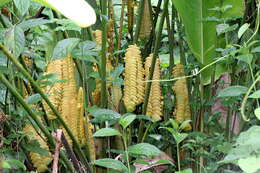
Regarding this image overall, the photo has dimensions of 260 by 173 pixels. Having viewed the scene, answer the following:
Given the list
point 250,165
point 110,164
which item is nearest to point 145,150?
point 110,164

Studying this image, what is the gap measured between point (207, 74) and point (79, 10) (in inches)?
40.7

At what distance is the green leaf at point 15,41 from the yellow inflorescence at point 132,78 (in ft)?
1.38

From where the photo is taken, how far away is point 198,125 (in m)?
1.35

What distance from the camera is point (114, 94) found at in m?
1.26

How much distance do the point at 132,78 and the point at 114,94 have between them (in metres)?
0.13

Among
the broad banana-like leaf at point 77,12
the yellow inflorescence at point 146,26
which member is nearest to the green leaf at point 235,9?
the yellow inflorescence at point 146,26

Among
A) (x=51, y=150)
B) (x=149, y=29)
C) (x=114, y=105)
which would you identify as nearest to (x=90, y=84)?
(x=114, y=105)

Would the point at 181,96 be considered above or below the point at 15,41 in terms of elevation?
below

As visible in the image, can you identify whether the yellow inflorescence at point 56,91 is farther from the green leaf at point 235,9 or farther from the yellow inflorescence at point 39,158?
the green leaf at point 235,9

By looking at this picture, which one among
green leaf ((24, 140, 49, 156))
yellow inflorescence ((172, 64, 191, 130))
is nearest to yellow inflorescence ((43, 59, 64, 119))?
green leaf ((24, 140, 49, 156))

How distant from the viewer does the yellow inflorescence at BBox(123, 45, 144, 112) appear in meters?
1.15

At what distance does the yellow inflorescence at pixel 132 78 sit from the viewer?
1146 mm

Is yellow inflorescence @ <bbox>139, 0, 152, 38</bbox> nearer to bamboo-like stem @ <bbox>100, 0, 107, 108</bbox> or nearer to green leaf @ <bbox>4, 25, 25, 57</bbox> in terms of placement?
bamboo-like stem @ <bbox>100, 0, 107, 108</bbox>

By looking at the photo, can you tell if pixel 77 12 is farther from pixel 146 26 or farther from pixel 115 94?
pixel 146 26
